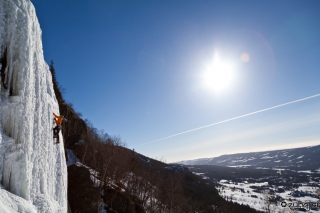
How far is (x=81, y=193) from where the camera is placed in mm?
17891

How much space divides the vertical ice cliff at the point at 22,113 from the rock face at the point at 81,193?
1438cm

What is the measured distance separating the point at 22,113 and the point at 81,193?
1730 cm

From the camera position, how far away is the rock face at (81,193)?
17.0 m

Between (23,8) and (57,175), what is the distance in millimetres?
5863

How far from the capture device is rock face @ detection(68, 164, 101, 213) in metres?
17.0

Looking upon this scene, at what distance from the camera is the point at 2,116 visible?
384 centimetres

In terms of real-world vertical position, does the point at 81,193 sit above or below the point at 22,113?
below

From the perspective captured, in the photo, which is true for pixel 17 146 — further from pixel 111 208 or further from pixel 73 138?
pixel 73 138

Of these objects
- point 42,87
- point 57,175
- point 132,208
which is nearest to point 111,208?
point 132,208

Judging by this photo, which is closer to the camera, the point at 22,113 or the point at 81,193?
the point at 22,113

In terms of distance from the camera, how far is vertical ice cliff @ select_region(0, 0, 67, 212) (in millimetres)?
3826

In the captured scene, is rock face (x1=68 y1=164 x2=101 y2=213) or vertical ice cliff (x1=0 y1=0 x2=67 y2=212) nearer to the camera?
vertical ice cliff (x1=0 y1=0 x2=67 y2=212)

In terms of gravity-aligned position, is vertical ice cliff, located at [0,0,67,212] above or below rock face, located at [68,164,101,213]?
above

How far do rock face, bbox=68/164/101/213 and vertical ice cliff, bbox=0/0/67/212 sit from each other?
1438cm
